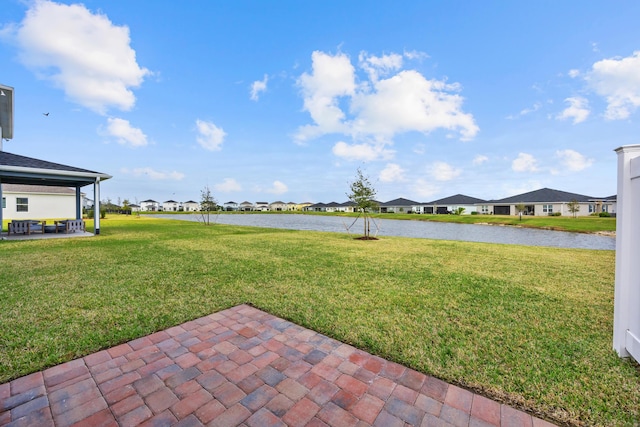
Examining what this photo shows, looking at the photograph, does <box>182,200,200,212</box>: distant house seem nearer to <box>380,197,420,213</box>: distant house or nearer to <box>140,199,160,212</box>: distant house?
<box>140,199,160,212</box>: distant house

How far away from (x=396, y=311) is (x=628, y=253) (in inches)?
88.5

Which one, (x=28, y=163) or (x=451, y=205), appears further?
(x=451, y=205)

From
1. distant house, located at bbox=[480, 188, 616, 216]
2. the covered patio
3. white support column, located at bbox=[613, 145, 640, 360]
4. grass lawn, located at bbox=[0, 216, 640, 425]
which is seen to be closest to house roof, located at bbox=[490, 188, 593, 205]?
distant house, located at bbox=[480, 188, 616, 216]

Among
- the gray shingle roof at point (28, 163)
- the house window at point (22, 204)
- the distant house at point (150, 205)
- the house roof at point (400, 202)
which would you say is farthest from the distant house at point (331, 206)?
the gray shingle roof at point (28, 163)

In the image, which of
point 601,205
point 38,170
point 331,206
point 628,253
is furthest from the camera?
point 331,206

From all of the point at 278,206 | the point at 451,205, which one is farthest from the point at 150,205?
the point at 451,205

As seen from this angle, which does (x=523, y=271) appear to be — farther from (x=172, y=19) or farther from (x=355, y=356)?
(x=172, y=19)

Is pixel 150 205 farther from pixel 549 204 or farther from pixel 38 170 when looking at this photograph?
pixel 549 204

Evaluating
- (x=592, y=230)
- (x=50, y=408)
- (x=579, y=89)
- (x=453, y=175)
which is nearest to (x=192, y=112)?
(x=50, y=408)

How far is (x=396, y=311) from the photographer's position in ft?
11.6

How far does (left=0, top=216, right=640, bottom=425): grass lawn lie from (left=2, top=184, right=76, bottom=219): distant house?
80.3 feet

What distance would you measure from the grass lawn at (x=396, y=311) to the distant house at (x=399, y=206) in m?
60.2

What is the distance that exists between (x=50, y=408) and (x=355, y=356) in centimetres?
219

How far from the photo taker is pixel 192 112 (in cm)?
1941
